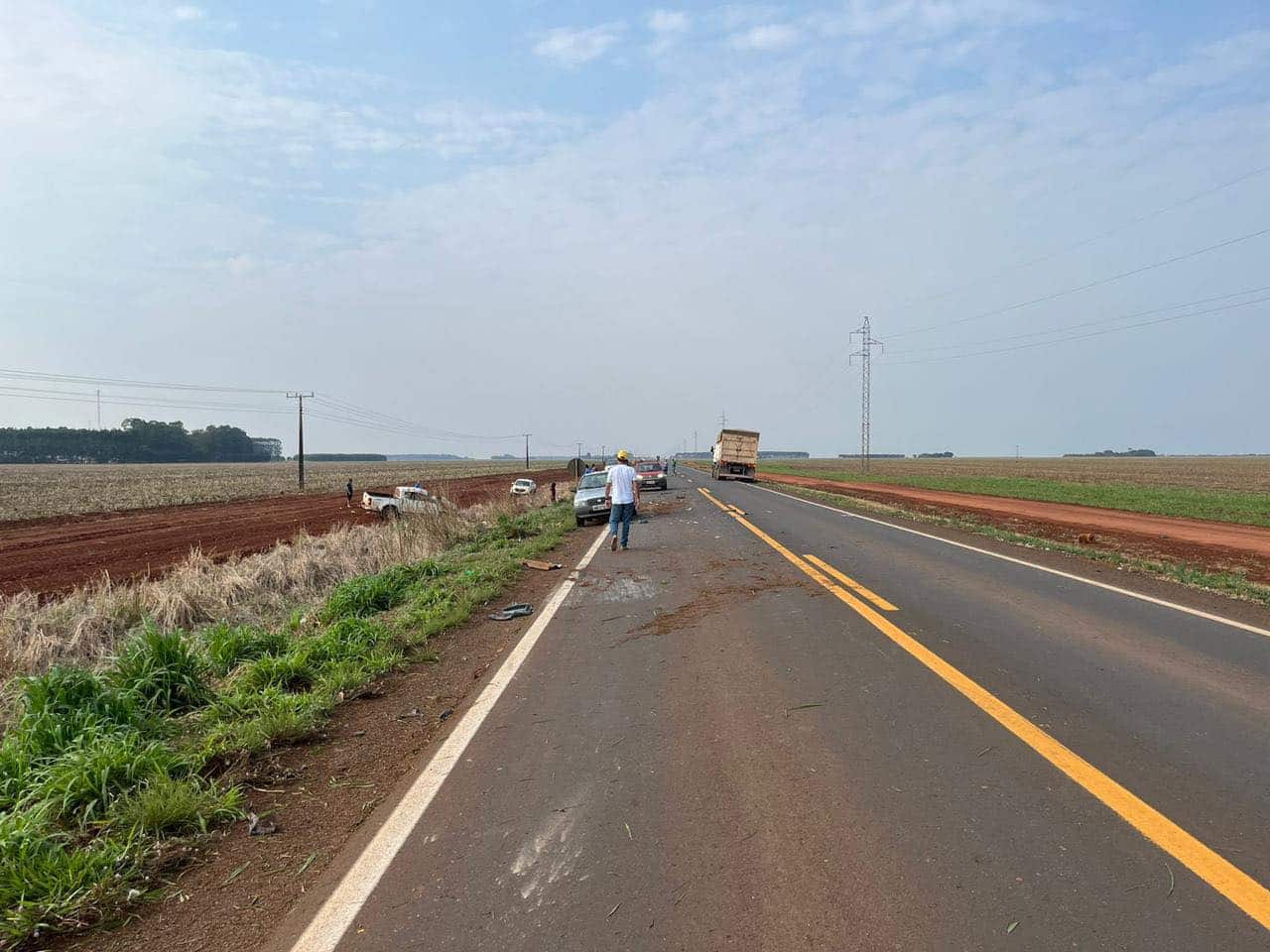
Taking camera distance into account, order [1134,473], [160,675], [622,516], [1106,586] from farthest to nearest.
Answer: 1. [1134,473]
2. [622,516]
3. [1106,586]
4. [160,675]

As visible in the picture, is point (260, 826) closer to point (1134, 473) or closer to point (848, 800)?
point (848, 800)

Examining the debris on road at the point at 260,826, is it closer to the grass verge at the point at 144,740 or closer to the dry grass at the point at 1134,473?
the grass verge at the point at 144,740

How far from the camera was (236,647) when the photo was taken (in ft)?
22.3

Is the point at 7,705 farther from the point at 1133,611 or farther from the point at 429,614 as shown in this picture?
the point at 1133,611

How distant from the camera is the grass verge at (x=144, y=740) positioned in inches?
120

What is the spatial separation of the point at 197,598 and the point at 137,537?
43.9ft

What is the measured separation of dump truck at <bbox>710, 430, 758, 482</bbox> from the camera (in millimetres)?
48938

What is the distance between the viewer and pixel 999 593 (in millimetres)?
8898

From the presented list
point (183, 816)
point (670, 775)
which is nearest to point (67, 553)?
point (183, 816)

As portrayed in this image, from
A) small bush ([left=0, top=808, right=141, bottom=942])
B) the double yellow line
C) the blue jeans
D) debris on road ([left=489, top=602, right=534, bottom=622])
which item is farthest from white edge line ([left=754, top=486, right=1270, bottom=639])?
small bush ([left=0, top=808, right=141, bottom=942])

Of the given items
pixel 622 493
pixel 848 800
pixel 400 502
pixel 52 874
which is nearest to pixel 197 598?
pixel 622 493

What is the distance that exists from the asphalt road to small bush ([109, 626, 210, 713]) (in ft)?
8.32

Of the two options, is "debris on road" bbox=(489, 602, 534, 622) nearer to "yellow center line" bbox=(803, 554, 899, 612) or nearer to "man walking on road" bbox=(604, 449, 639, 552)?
"yellow center line" bbox=(803, 554, 899, 612)

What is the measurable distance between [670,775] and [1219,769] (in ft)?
9.77
